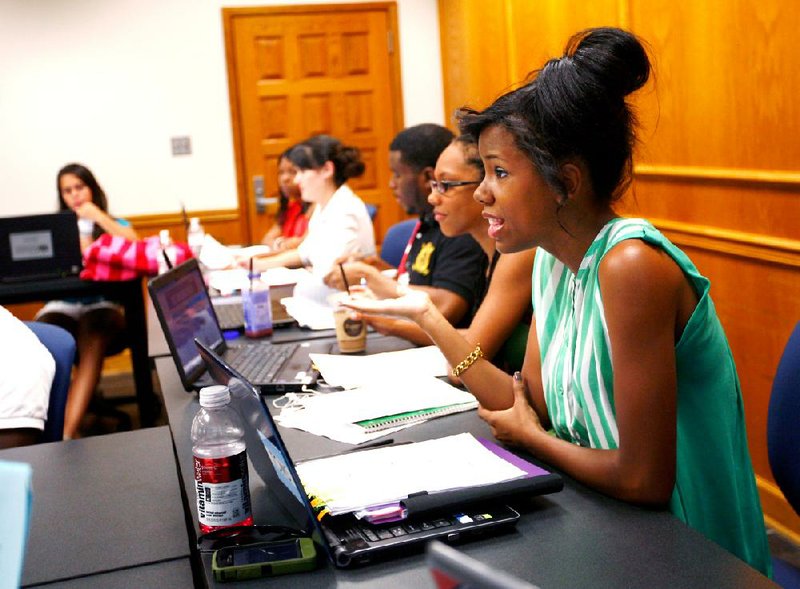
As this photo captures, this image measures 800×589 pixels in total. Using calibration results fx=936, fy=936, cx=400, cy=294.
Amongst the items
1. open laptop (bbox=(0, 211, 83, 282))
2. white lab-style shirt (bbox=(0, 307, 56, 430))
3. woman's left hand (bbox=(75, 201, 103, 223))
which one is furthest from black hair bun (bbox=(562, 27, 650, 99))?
woman's left hand (bbox=(75, 201, 103, 223))

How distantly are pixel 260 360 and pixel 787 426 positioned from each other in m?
1.23

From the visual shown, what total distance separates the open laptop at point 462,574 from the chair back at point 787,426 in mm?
1240

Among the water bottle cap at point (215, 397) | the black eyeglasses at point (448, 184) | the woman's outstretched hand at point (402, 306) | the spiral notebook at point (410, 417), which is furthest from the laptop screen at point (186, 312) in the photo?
the water bottle cap at point (215, 397)

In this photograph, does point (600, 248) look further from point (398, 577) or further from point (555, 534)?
point (398, 577)

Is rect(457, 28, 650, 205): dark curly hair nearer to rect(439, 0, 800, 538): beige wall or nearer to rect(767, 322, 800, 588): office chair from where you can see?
rect(767, 322, 800, 588): office chair

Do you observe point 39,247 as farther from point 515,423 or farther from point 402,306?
point 515,423

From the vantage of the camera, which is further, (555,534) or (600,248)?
(600,248)

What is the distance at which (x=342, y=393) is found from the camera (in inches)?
75.9

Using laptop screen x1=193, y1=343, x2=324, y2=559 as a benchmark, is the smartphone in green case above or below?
below

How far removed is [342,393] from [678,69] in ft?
6.54

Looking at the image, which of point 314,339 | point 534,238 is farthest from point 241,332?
point 534,238

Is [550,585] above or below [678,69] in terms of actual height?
below

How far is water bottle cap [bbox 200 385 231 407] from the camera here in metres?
1.33

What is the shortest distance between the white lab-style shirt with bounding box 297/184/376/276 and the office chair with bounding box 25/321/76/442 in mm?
1554
